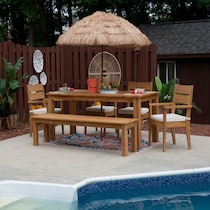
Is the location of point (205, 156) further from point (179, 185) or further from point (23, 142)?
point (23, 142)

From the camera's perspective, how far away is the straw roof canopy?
22.5 feet

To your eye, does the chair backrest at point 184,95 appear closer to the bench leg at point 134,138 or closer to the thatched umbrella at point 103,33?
the bench leg at point 134,138

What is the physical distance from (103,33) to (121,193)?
3.09 metres

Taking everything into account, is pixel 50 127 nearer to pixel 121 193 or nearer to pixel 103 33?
pixel 103 33

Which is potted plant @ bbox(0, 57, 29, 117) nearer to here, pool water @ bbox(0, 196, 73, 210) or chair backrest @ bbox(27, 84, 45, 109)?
chair backrest @ bbox(27, 84, 45, 109)

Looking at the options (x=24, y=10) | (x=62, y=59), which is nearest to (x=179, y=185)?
(x=62, y=59)

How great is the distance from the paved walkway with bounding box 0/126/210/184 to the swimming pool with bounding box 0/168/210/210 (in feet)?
0.96

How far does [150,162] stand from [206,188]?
3.34ft

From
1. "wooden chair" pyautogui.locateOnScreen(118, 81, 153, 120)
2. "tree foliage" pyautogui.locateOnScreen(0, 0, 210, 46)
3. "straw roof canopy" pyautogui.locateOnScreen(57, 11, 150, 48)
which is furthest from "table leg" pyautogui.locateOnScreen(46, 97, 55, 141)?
"tree foliage" pyautogui.locateOnScreen(0, 0, 210, 46)

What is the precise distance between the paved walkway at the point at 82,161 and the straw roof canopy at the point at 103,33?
1.88 metres

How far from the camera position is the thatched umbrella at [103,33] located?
22.5 ft

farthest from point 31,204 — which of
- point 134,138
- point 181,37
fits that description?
point 181,37

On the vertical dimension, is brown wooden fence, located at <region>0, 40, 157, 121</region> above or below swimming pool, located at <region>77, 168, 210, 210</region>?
above

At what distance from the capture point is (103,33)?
686 centimetres
